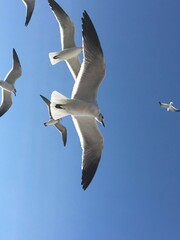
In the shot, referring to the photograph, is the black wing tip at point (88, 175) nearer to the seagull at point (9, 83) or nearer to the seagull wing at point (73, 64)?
the seagull wing at point (73, 64)

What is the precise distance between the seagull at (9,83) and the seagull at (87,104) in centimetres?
540

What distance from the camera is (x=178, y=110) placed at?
62.8 ft

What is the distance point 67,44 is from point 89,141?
3841 mm

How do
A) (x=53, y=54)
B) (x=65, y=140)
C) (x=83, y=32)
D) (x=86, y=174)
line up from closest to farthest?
(x=83, y=32)
(x=86, y=174)
(x=53, y=54)
(x=65, y=140)

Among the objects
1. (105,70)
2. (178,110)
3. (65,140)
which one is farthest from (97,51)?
(178,110)

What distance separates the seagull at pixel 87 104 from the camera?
31.7 feet

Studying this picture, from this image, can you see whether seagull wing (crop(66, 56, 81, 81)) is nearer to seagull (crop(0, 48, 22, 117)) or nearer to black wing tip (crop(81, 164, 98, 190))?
seagull (crop(0, 48, 22, 117))

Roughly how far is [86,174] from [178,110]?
9.78 meters

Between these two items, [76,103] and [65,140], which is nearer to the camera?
[76,103]

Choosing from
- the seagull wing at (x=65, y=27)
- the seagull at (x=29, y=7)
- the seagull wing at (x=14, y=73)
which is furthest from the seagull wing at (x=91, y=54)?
the seagull wing at (x=14, y=73)

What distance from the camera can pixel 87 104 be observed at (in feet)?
33.1

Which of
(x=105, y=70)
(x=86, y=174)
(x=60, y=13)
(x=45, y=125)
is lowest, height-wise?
(x=86, y=174)

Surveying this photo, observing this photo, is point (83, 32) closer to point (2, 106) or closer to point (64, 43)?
point (64, 43)

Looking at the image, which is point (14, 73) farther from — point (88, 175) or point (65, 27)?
point (88, 175)
